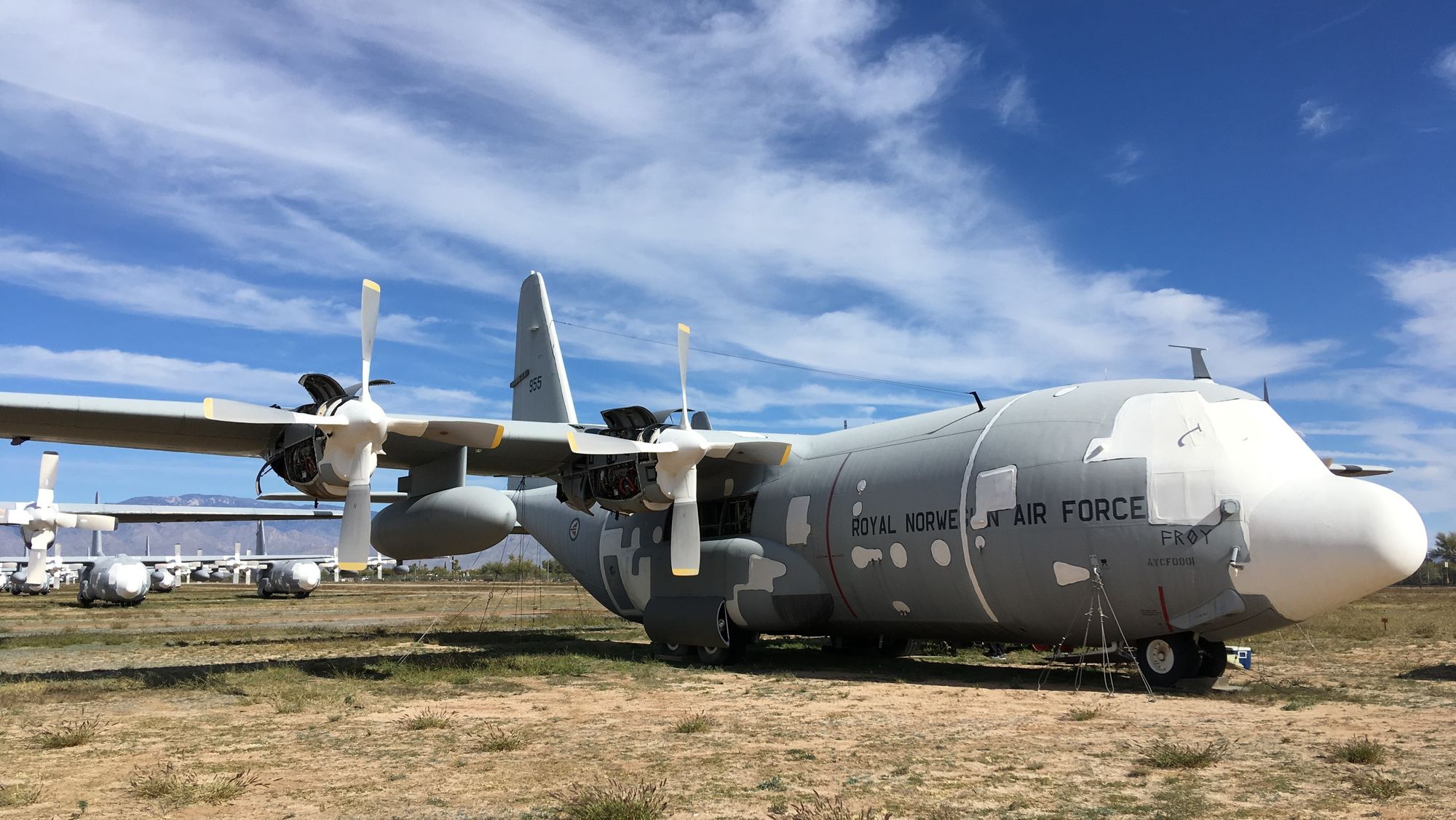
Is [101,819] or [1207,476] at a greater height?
[1207,476]

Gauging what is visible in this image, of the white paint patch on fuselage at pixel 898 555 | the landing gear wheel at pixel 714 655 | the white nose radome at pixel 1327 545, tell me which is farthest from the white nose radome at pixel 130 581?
the white nose radome at pixel 1327 545

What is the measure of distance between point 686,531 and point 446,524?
4.07 meters

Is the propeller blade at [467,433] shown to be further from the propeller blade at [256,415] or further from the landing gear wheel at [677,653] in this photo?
the landing gear wheel at [677,653]

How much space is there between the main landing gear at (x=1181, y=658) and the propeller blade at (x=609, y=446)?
8157mm

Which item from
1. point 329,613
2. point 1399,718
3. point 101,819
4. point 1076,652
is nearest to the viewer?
point 101,819

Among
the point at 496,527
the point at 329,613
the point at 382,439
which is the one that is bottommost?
the point at 329,613

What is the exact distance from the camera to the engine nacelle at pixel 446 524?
653 inches

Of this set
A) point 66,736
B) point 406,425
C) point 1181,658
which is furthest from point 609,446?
point 1181,658

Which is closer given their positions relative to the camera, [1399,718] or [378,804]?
[378,804]

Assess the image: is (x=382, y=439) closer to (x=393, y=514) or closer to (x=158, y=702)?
(x=393, y=514)

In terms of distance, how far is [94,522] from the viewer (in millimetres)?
45594

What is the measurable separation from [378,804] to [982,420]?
11169 millimetres

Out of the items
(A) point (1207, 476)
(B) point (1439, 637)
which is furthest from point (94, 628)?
(B) point (1439, 637)

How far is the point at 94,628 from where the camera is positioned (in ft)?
99.7
